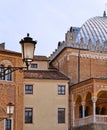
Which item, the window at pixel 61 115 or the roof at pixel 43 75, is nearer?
the window at pixel 61 115

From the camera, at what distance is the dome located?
46.1m

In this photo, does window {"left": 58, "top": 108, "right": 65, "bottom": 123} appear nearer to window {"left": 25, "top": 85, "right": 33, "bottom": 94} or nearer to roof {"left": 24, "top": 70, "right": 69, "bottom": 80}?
roof {"left": 24, "top": 70, "right": 69, "bottom": 80}

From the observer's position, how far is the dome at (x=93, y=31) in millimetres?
46125

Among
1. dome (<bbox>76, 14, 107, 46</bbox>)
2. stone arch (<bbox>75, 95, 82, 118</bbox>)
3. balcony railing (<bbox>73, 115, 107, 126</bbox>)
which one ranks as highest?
dome (<bbox>76, 14, 107, 46</bbox>)

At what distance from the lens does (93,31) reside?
47125 mm

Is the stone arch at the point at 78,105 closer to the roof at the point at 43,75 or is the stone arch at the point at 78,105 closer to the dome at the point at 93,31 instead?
the roof at the point at 43,75

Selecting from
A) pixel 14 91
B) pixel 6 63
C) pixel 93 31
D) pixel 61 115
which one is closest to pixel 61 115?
pixel 61 115

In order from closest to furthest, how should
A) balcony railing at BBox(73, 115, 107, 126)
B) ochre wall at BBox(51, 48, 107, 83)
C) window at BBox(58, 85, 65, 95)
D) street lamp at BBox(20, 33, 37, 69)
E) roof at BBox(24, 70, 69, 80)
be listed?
1. street lamp at BBox(20, 33, 37, 69)
2. balcony railing at BBox(73, 115, 107, 126)
3. roof at BBox(24, 70, 69, 80)
4. window at BBox(58, 85, 65, 95)
5. ochre wall at BBox(51, 48, 107, 83)

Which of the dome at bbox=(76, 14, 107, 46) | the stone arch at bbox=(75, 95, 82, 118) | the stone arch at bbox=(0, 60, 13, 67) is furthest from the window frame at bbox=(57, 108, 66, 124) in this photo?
the dome at bbox=(76, 14, 107, 46)

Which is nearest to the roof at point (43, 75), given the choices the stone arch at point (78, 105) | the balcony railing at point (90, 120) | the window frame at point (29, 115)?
the stone arch at point (78, 105)

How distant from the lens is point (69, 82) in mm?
41125

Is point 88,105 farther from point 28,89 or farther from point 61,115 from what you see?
point 28,89

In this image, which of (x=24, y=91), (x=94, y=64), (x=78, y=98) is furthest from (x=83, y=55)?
(x=24, y=91)

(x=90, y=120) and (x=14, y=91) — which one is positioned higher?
(x=14, y=91)
